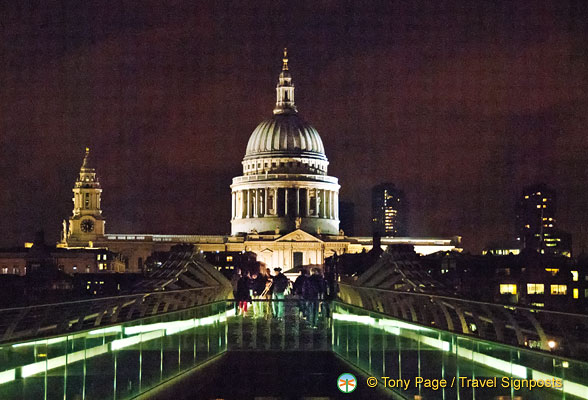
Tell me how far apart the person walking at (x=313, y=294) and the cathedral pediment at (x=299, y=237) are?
157 meters

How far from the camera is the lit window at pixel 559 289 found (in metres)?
106

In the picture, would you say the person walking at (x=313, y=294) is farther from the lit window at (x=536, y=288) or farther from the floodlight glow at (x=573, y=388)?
the lit window at (x=536, y=288)

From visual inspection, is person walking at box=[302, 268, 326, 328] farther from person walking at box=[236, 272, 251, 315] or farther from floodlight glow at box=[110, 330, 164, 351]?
floodlight glow at box=[110, 330, 164, 351]

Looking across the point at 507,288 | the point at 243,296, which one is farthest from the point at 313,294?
the point at 507,288

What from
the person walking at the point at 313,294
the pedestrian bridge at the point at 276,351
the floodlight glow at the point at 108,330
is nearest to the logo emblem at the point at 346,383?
the pedestrian bridge at the point at 276,351

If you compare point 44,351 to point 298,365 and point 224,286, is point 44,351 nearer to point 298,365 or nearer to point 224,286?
point 298,365

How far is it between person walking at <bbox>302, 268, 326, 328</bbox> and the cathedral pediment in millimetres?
A: 156790

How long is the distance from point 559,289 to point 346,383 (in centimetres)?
8314

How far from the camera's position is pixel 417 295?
2516cm

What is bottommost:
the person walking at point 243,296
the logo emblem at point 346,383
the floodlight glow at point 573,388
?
the logo emblem at point 346,383

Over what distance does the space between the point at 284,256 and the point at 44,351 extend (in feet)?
579

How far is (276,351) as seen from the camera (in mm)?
31172

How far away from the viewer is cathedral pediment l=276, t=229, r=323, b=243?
19500cm

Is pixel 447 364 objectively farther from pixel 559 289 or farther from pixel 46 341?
pixel 559 289
